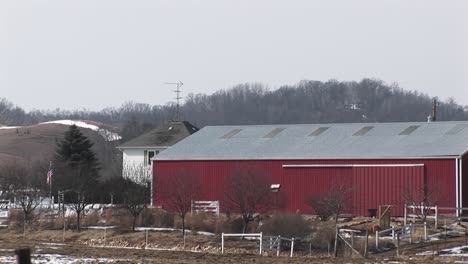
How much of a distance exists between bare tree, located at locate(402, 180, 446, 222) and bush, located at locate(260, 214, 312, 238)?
19.5ft

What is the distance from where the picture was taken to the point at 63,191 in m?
51.7

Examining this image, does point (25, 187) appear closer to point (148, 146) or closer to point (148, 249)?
point (148, 146)

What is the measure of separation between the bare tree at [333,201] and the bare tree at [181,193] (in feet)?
20.1

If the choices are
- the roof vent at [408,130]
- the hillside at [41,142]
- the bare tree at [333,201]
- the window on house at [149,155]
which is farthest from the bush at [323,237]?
the hillside at [41,142]

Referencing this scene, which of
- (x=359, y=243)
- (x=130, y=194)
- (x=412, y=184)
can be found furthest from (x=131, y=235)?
(x=412, y=184)

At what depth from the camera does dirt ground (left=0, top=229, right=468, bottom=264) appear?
99.7ft

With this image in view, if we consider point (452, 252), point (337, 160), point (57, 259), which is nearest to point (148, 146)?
point (337, 160)

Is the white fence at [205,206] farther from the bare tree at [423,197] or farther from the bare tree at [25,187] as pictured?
the bare tree at [423,197]

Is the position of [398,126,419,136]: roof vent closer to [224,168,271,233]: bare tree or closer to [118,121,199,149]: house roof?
[224,168,271,233]: bare tree

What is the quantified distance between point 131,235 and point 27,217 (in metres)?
8.82

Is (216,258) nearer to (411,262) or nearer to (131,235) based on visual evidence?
(411,262)

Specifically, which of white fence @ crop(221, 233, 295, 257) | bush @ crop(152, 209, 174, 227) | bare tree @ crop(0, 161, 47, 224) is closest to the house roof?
Result: bare tree @ crop(0, 161, 47, 224)

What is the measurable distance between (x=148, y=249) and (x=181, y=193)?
31.5 ft

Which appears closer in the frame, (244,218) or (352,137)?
(244,218)
